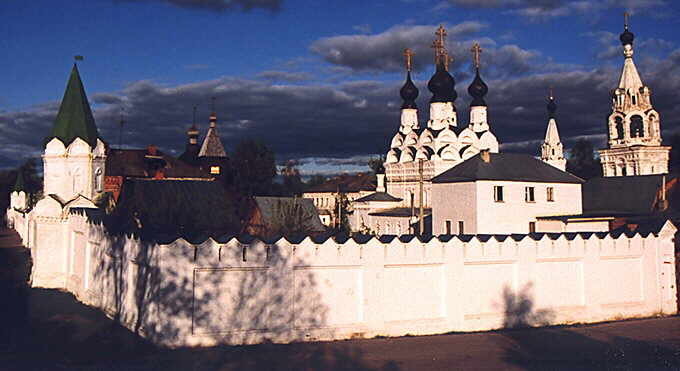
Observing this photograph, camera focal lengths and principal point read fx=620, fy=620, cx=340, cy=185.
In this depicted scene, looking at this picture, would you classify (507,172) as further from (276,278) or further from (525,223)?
(276,278)

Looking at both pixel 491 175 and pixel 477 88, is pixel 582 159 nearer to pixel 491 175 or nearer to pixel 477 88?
pixel 477 88

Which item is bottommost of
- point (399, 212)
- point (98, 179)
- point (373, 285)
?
point (373, 285)

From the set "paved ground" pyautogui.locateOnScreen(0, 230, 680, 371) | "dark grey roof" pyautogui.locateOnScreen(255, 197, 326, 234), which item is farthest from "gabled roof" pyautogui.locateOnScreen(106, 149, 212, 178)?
"paved ground" pyautogui.locateOnScreen(0, 230, 680, 371)

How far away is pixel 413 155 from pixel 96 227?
1732 inches

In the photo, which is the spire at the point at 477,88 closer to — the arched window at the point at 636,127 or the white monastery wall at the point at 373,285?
the arched window at the point at 636,127

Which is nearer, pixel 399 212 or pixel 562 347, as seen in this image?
pixel 562 347

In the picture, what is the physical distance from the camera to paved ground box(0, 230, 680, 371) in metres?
11.6

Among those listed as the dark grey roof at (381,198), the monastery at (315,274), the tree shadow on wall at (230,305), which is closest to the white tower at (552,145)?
the dark grey roof at (381,198)

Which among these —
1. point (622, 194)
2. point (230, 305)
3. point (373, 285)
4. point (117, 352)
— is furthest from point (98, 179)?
point (622, 194)

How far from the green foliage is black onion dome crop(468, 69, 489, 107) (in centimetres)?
2078

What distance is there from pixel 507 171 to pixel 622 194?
26.3 ft

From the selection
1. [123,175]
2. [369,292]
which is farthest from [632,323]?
[123,175]

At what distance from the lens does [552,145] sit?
70.8 m

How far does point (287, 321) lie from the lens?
13602 millimetres
